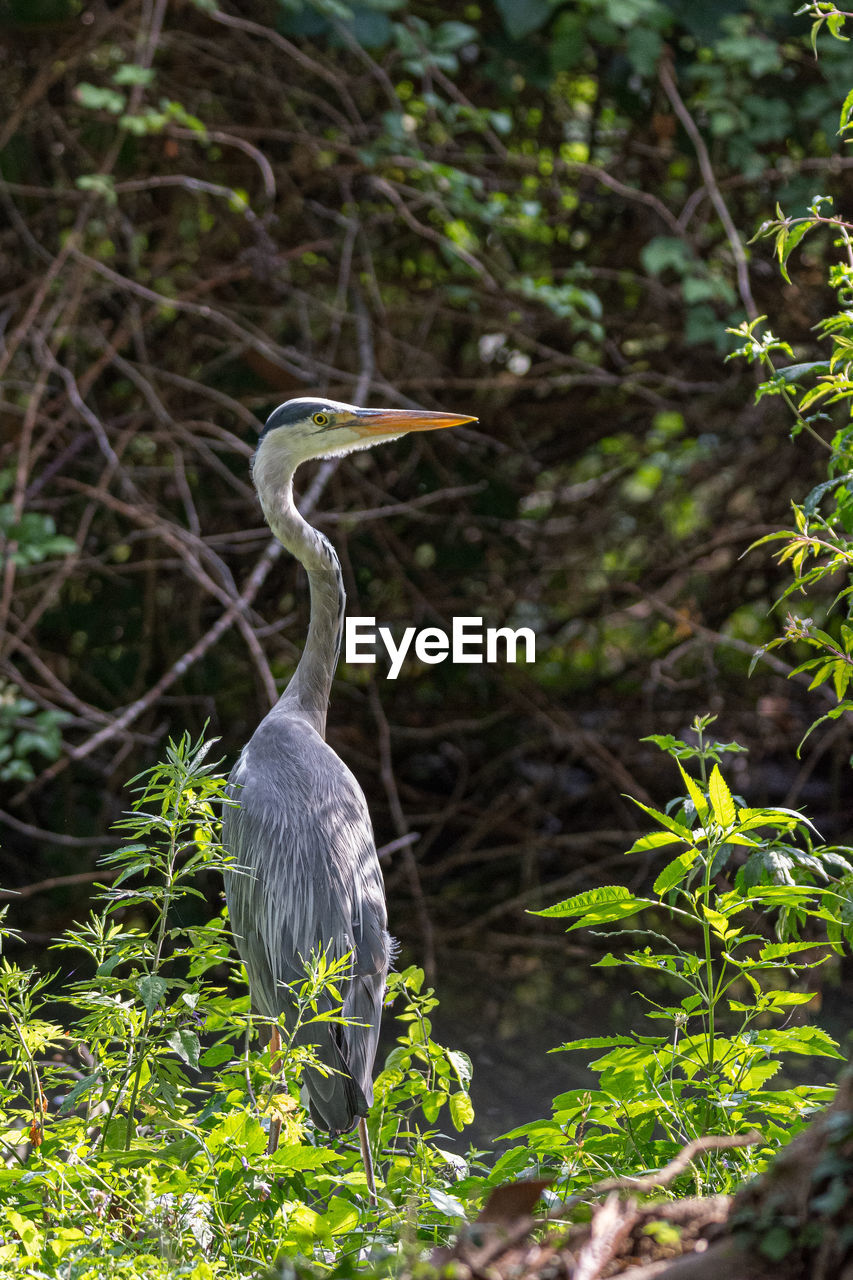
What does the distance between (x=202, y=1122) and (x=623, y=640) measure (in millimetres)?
3462

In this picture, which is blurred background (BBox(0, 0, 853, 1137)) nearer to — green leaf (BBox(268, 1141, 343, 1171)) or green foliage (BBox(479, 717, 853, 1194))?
green foliage (BBox(479, 717, 853, 1194))

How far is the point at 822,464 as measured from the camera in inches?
177

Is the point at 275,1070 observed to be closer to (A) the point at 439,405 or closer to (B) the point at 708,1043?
(B) the point at 708,1043

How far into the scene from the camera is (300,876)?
7.36 ft

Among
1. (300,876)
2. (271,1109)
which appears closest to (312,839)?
(300,876)

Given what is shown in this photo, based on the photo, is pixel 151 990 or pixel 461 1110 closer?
pixel 151 990

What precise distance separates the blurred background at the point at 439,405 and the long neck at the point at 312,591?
0.71 m

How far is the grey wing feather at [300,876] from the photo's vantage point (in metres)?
2.17

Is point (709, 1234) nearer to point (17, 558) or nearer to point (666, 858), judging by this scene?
point (17, 558)

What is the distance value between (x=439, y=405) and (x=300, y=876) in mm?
2585

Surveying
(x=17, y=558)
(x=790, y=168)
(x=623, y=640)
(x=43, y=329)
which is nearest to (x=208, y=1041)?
(x=17, y=558)

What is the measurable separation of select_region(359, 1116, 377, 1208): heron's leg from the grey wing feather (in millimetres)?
188

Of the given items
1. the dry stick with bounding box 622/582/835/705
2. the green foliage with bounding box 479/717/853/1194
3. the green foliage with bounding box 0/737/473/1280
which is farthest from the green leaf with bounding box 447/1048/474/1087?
the dry stick with bounding box 622/582/835/705

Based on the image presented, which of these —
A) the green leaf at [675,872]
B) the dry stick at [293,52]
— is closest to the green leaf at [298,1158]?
the green leaf at [675,872]
